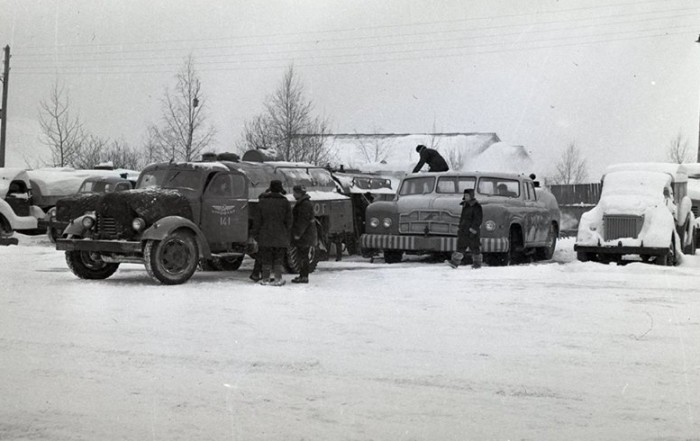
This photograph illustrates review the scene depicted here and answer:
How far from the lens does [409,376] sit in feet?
24.1

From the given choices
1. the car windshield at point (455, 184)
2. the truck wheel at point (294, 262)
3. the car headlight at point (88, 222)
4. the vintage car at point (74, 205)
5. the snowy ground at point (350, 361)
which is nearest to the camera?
the snowy ground at point (350, 361)

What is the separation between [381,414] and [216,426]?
3.59 feet

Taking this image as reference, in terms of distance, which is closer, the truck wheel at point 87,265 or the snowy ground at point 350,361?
the snowy ground at point 350,361

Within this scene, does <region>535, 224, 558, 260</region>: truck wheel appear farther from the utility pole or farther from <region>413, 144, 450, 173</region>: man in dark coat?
the utility pole

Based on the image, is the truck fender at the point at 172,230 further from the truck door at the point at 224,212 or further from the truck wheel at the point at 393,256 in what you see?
the truck wheel at the point at 393,256

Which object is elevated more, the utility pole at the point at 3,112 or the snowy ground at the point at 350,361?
the utility pole at the point at 3,112

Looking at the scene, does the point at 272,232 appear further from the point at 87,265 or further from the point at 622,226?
the point at 622,226

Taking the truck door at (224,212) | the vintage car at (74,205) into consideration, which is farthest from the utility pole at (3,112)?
the truck door at (224,212)

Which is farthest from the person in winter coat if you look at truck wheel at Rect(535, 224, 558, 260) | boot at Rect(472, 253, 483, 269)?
truck wheel at Rect(535, 224, 558, 260)

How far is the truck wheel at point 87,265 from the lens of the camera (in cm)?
1473

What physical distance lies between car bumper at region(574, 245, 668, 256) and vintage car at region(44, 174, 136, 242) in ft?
32.0

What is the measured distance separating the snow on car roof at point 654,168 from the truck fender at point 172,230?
10.4m

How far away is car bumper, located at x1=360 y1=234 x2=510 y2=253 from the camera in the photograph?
17.7m

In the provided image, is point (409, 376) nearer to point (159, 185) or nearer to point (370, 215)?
point (159, 185)
